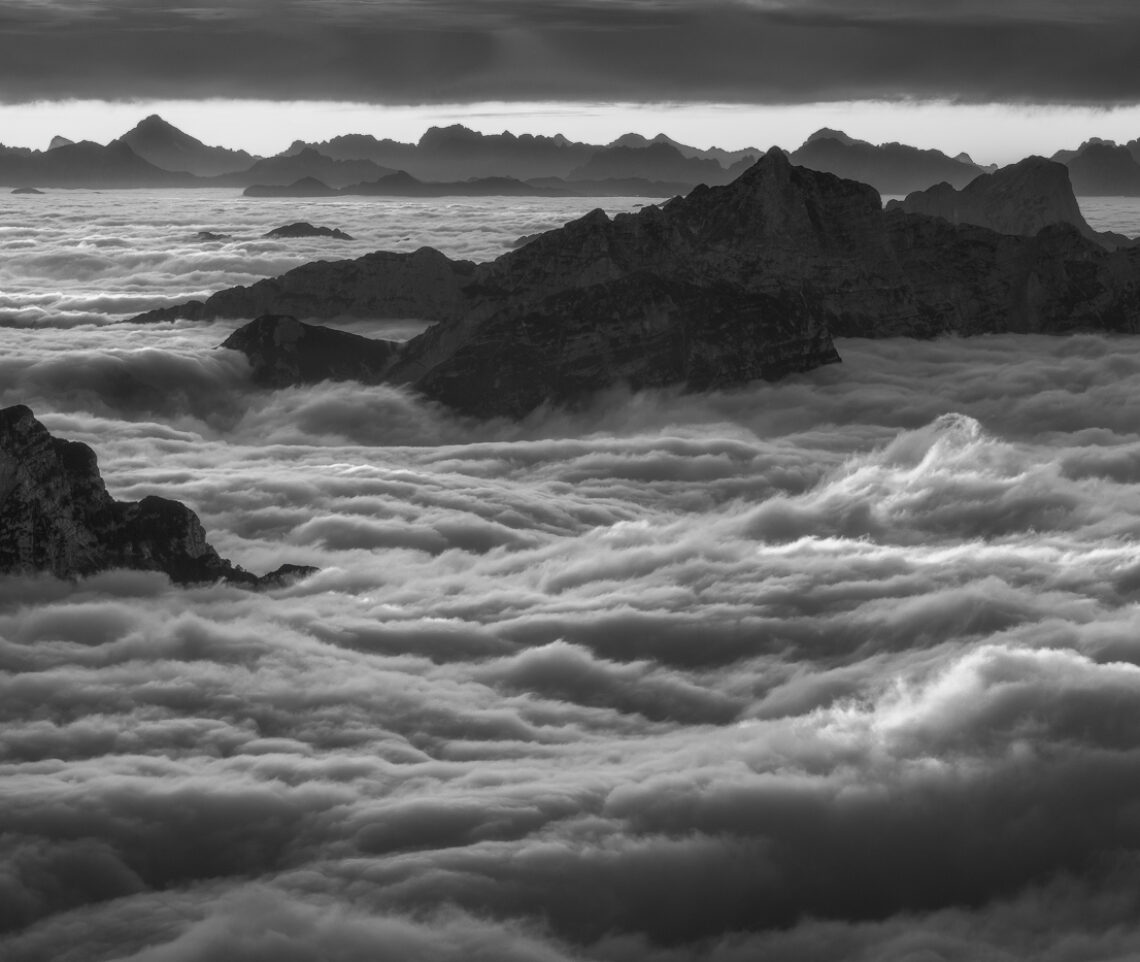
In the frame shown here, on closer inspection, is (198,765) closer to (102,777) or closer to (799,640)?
(102,777)

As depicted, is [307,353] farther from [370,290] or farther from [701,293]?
[701,293]

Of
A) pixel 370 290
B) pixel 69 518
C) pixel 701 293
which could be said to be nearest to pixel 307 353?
pixel 370 290

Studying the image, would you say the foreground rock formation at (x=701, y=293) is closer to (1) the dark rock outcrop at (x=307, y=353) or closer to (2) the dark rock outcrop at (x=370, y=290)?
(2) the dark rock outcrop at (x=370, y=290)

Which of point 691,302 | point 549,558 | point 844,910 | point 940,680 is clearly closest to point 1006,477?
point 691,302

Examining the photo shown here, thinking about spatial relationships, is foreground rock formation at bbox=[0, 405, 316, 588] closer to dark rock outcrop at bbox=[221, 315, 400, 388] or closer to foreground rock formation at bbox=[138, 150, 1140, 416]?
foreground rock formation at bbox=[138, 150, 1140, 416]

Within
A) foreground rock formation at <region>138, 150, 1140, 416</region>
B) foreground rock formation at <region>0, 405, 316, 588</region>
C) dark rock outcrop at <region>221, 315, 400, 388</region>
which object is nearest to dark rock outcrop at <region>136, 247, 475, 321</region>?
foreground rock formation at <region>138, 150, 1140, 416</region>
